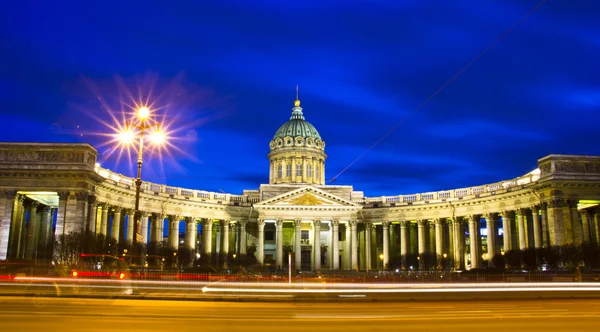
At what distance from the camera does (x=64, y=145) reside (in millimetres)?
56688

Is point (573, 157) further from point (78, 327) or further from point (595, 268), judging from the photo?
point (78, 327)

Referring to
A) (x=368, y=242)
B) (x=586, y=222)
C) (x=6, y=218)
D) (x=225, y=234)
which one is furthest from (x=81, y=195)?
(x=586, y=222)

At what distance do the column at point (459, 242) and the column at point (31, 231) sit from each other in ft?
181

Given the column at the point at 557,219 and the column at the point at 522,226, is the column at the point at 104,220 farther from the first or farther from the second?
the column at the point at 557,219

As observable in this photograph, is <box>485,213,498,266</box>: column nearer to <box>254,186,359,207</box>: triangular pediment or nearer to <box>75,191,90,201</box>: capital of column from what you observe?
<box>254,186,359,207</box>: triangular pediment

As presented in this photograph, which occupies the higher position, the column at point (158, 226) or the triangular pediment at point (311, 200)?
the triangular pediment at point (311, 200)

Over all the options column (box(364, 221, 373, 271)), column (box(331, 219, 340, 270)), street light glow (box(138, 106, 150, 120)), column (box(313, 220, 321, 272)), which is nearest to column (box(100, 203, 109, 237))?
column (box(313, 220, 321, 272))

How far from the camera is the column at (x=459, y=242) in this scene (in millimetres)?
79562

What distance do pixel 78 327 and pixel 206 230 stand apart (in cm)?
7323

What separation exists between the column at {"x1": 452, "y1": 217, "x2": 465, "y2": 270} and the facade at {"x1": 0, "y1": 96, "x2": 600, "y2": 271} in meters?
0.17

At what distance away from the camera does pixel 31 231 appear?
205 feet

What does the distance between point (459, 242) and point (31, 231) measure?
56.9m

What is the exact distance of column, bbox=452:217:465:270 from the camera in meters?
79.6

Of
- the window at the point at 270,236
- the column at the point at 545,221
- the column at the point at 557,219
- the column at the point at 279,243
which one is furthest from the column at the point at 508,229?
the window at the point at 270,236
